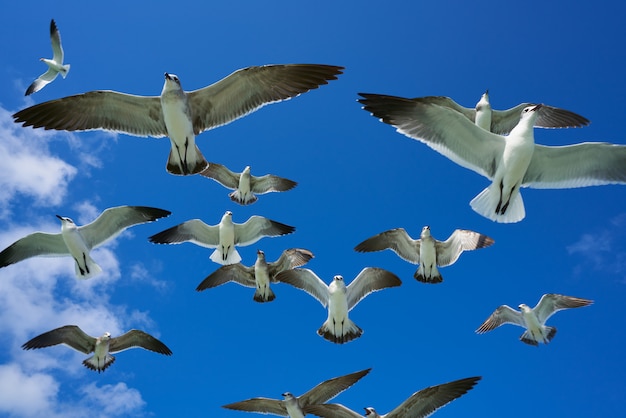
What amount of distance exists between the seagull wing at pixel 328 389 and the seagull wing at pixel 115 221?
488cm

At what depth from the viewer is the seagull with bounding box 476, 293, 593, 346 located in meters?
16.8

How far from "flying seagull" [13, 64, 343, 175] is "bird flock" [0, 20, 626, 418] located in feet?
0.06

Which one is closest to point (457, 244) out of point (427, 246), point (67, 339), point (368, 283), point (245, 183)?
point (427, 246)

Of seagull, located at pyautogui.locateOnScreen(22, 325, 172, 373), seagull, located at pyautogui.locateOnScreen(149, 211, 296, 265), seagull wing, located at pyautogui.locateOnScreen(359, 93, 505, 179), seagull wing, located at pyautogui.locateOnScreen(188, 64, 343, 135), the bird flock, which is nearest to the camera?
seagull wing, located at pyautogui.locateOnScreen(359, 93, 505, 179)

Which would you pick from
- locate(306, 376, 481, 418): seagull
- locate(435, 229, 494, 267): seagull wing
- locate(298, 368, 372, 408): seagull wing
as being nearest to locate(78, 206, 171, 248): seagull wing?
locate(298, 368, 372, 408): seagull wing

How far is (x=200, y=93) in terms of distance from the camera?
442 inches

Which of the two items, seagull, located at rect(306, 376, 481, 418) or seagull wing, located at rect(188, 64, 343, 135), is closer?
seagull wing, located at rect(188, 64, 343, 135)

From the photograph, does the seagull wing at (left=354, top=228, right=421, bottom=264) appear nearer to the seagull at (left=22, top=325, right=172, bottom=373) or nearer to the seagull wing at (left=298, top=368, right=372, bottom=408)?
the seagull wing at (left=298, top=368, right=372, bottom=408)

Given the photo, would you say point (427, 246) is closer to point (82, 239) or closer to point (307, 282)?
point (307, 282)

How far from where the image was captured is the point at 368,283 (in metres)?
15.6

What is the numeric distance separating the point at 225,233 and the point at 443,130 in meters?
7.77

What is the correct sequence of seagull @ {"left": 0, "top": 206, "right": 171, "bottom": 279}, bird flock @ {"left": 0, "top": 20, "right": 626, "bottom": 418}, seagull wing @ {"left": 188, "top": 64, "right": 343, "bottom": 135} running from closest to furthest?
seagull wing @ {"left": 188, "top": 64, "right": 343, "bottom": 135} → bird flock @ {"left": 0, "top": 20, "right": 626, "bottom": 418} → seagull @ {"left": 0, "top": 206, "right": 171, "bottom": 279}

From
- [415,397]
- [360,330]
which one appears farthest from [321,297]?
[415,397]

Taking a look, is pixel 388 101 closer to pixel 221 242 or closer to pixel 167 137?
pixel 167 137
